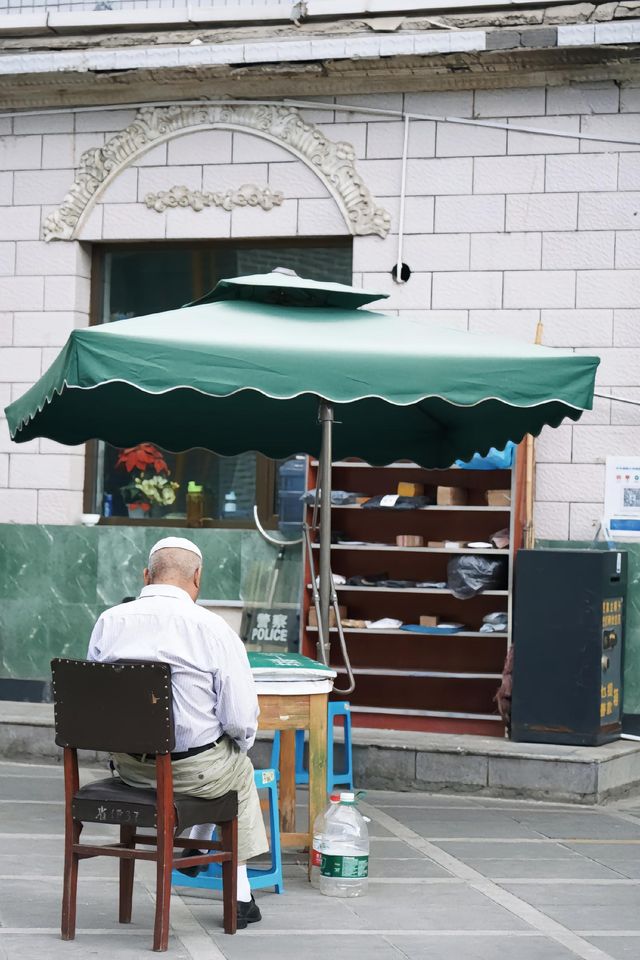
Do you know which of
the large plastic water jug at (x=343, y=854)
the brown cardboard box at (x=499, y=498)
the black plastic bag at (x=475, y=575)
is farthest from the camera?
the brown cardboard box at (x=499, y=498)

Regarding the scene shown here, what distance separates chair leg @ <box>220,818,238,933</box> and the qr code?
558 cm

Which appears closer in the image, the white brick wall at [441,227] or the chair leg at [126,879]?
the chair leg at [126,879]

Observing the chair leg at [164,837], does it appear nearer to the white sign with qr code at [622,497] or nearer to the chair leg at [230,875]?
the chair leg at [230,875]

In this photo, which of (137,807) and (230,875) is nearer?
(137,807)

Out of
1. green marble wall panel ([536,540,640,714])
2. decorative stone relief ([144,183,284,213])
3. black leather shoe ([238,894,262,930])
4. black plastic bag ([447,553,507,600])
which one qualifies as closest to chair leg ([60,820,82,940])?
black leather shoe ([238,894,262,930])

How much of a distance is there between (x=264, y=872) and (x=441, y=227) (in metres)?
5.83

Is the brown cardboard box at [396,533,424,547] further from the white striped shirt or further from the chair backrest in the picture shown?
the chair backrest

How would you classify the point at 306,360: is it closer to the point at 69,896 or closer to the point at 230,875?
the point at 230,875

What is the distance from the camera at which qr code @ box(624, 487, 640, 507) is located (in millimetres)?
10234

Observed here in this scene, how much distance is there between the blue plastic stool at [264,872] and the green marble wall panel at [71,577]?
4.93 m

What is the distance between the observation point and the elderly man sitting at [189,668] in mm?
5250

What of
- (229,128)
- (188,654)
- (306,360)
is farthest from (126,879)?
(229,128)

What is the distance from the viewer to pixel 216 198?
11.2 metres

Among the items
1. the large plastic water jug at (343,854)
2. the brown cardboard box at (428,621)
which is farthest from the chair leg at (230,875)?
the brown cardboard box at (428,621)
